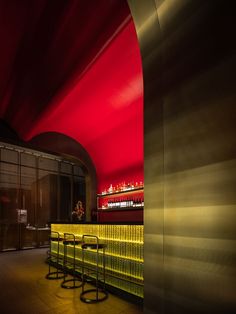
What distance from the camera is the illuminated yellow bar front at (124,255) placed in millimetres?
3338

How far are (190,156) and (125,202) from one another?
16.0 ft

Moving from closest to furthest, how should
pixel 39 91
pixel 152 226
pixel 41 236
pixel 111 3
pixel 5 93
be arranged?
1. pixel 152 226
2. pixel 111 3
3. pixel 39 91
4. pixel 5 93
5. pixel 41 236

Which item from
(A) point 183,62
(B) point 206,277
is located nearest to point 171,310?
(B) point 206,277

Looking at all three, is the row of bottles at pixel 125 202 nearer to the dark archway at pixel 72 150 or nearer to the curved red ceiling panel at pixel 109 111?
the curved red ceiling panel at pixel 109 111

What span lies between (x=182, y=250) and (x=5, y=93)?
5.45 m

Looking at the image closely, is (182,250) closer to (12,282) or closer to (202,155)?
(202,155)

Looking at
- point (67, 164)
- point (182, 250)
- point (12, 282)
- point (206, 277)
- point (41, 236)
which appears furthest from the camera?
point (67, 164)

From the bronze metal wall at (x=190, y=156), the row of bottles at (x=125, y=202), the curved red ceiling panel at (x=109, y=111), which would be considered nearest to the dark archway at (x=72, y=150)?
the curved red ceiling panel at (x=109, y=111)

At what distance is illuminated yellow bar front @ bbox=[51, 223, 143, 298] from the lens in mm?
3338

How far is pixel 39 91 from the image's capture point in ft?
15.1

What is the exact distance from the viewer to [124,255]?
142 inches

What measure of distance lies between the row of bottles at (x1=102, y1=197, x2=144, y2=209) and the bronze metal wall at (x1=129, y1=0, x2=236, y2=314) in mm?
4077

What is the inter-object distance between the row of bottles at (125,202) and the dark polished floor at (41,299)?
7.28ft

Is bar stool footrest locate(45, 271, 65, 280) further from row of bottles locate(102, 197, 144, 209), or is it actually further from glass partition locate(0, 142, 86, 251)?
glass partition locate(0, 142, 86, 251)
